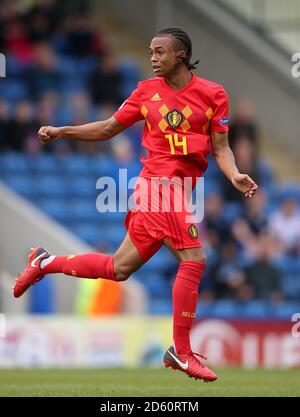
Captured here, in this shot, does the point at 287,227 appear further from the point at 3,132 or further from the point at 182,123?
the point at 182,123

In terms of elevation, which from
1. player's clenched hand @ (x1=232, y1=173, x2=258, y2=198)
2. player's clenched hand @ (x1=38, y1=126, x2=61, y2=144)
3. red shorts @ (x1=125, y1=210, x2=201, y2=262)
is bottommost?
red shorts @ (x1=125, y1=210, x2=201, y2=262)

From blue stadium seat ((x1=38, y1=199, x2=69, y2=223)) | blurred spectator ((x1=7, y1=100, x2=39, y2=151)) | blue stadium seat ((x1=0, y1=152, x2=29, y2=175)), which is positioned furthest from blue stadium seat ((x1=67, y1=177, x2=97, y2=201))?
blurred spectator ((x1=7, y1=100, x2=39, y2=151))

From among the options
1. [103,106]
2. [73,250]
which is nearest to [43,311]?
[73,250]

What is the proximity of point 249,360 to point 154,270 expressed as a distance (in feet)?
9.09

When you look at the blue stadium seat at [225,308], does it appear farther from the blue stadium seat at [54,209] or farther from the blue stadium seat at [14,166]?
the blue stadium seat at [14,166]

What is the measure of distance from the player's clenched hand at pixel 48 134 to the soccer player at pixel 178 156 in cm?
2

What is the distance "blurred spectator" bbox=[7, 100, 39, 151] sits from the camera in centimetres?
1884

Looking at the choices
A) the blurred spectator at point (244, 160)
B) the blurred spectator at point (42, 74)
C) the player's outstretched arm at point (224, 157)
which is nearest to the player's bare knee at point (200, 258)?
the player's outstretched arm at point (224, 157)

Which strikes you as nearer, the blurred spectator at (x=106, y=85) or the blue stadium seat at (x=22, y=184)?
the blue stadium seat at (x=22, y=184)

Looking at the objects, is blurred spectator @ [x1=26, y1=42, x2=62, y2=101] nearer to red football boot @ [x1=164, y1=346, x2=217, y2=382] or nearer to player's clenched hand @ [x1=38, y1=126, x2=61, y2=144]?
player's clenched hand @ [x1=38, y1=126, x2=61, y2=144]

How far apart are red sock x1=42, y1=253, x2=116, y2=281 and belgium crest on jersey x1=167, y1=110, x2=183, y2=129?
107 cm

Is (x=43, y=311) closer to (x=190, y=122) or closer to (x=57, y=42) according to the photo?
(x=57, y=42)

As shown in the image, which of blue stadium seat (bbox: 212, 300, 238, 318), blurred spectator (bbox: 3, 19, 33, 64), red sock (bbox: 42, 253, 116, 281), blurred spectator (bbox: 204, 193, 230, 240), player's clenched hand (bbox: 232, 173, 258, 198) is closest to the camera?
player's clenched hand (bbox: 232, 173, 258, 198)

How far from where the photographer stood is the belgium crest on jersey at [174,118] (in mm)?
9141
